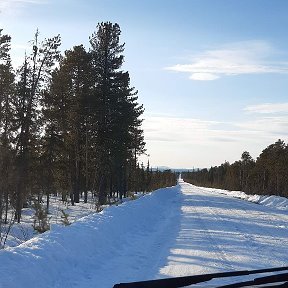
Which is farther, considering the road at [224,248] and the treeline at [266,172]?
the treeline at [266,172]

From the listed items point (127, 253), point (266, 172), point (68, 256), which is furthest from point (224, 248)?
point (266, 172)

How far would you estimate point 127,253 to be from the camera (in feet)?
33.6

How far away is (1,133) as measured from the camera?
3030 centimetres

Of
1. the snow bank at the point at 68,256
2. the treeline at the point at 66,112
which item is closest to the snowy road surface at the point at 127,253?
the snow bank at the point at 68,256

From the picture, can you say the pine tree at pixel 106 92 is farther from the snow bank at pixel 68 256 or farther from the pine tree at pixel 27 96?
the snow bank at pixel 68 256

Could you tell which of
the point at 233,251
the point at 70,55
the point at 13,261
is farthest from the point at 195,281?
the point at 70,55

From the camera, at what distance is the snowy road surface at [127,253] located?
696cm

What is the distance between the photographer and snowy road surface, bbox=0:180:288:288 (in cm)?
696

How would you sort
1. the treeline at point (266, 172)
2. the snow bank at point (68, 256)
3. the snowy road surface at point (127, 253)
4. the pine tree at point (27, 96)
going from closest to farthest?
the snow bank at point (68, 256) < the snowy road surface at point (127, 253) < the pine tree at point (27, 96) < the treeline at point (266, 172)

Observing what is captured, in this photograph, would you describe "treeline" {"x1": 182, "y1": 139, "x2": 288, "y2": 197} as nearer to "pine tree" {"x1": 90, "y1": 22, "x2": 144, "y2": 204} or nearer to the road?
"pine tree" {"x1": 90, "y1": 22, "x2": 144, "y2": 204}

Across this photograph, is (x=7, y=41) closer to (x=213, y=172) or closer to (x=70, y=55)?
(x=70, y=55)

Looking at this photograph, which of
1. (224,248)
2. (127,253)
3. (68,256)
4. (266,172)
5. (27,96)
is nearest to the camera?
(68,256)

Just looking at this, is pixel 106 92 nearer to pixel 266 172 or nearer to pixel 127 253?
pixel 127 253

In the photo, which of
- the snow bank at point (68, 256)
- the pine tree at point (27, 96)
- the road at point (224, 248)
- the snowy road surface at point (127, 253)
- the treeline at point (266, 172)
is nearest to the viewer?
the snow bank at point (68, 256)
